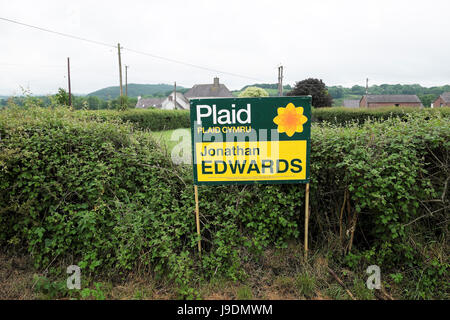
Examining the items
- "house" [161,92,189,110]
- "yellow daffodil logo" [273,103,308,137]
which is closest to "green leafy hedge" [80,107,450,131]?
"yellow daffodil logo" [273,103,308,137]

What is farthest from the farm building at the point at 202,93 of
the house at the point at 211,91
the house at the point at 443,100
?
the house at the point at 443,100

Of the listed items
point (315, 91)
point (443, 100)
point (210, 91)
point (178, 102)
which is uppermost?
point (210, 91)

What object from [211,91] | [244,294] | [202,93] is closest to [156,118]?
[244,294]

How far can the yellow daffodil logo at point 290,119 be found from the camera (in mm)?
3430

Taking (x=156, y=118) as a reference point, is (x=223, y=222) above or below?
below

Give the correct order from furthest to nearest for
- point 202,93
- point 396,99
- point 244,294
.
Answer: point 396,99
point 202,93
point 244,294

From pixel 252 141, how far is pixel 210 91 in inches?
2367

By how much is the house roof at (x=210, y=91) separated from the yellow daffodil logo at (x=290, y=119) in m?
56.8

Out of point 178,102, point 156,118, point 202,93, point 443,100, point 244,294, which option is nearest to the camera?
point 244,294

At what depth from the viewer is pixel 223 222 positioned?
347cm

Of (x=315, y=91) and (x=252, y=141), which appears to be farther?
(x=315, y=91)

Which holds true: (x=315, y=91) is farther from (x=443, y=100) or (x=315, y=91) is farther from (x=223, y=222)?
(x=443, y=100)

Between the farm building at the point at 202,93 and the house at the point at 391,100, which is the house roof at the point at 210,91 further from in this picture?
the house at the point at 391,100

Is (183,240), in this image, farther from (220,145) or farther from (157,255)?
(220,145)
